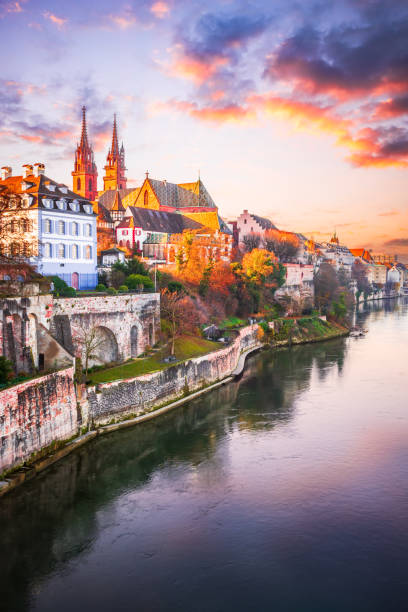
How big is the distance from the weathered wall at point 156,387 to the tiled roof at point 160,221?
3308 centimetres

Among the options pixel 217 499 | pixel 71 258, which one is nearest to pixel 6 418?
pixel 217 499

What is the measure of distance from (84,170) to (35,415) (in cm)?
9223

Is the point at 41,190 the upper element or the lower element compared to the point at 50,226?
upper

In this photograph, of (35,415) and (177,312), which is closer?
(35,415)

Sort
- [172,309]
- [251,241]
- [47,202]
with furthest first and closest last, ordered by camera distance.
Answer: [251,241]
[172,309]
[47,202]

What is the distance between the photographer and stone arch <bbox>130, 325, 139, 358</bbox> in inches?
1348

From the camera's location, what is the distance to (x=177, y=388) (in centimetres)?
3266

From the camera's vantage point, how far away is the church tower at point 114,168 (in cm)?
11444

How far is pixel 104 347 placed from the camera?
32.2 metres

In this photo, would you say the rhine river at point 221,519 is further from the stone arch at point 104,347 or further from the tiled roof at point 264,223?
the tiled roof at point 264,223

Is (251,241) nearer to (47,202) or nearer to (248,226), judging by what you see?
(248,226)

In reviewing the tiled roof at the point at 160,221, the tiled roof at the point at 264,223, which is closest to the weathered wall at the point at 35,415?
the tiled roof at the point at 160,221

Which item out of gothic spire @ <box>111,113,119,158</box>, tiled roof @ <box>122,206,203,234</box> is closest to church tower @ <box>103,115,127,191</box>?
gothic spire @ <box>111,113,119,158</box>

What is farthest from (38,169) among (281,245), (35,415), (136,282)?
(281,245)
